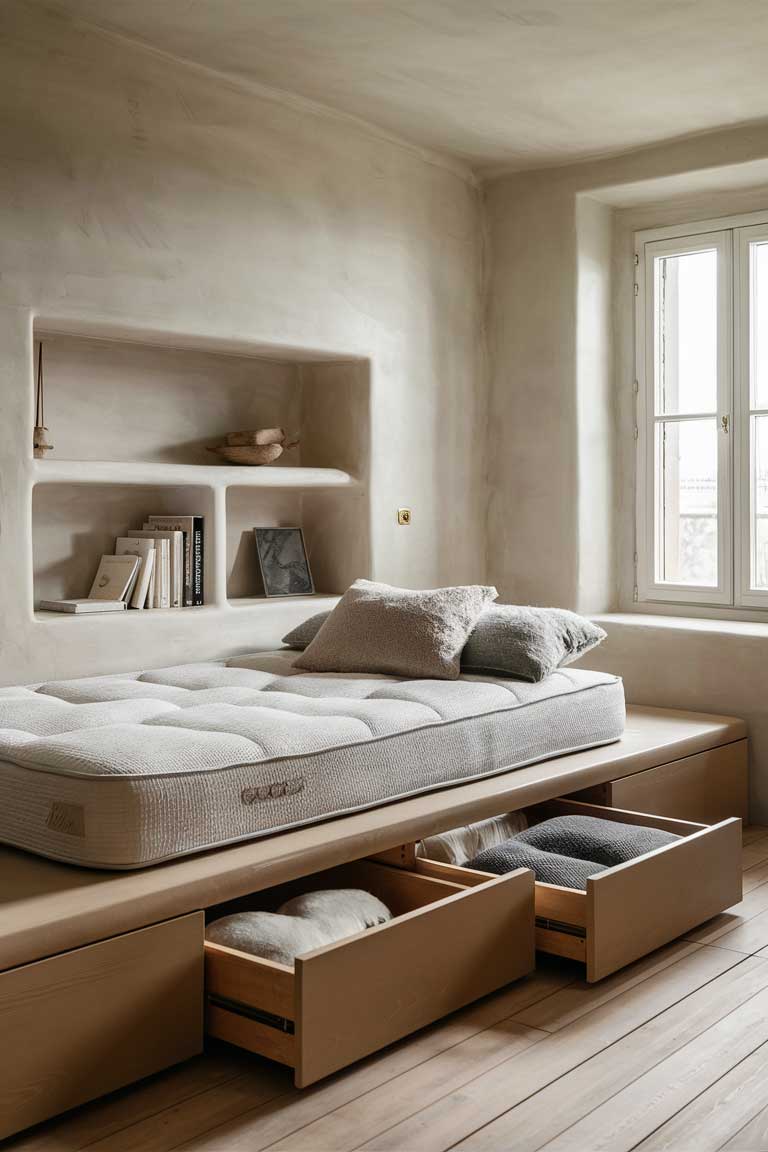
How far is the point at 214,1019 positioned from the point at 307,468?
230cm

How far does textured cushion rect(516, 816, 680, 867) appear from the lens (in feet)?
8.77

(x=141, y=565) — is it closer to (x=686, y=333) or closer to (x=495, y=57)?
(x=495, y=57)

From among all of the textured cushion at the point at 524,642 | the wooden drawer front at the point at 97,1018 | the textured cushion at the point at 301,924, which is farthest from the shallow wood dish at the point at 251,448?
the wooden drawer front at the point at 97,1018

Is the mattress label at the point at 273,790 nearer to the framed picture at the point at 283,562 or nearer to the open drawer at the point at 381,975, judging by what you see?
the open drawer at the point at 381,975

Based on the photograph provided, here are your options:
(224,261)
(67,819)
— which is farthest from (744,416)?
(67,819)

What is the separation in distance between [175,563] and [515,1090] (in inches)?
80.4

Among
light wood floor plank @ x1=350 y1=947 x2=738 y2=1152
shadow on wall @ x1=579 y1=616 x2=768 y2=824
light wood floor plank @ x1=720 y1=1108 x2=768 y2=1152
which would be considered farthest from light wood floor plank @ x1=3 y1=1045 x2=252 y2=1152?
shadow on wall @ x1=579 y1=616 x2=768 y2=824

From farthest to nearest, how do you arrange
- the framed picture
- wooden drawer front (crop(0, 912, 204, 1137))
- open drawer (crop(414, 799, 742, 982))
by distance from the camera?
1. the framed picture
2. open drawer (crop(414, 799, 742, 982))
3. wooden drawer front (crop(0, 912, 204, 1137))

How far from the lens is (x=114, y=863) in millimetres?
2078

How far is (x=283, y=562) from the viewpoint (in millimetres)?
4172

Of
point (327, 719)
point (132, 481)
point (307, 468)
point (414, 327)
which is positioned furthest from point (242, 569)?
point (327, 719)

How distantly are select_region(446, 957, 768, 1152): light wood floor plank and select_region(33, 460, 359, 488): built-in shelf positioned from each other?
201 centimetres

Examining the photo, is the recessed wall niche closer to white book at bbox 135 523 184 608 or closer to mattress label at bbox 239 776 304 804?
white book at bbox 135 523 184 608

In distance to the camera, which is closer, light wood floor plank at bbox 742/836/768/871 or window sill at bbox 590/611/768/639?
light wood floor plank at bbox 742/836/768/871
